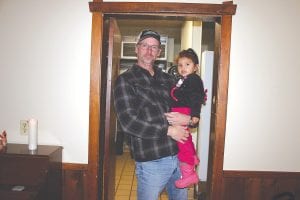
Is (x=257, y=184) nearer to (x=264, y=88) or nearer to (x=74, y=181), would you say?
(x=264, y=88)

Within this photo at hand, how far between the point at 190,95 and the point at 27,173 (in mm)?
1252

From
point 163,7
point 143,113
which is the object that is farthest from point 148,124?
point 163,7

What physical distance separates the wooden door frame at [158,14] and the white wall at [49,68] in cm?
7

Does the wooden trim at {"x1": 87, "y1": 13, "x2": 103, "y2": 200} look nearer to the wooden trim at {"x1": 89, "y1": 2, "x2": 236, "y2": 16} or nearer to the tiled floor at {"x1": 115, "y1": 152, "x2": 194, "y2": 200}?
the wooden trim at {"x1": 89, "y1": 2, "x2": 236, "y2": 16}

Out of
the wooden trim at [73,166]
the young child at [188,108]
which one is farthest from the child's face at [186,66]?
the wooden trim at [73,166]

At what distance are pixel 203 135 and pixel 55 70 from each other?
6.31 ft

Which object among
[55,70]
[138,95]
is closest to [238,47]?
[138,95]

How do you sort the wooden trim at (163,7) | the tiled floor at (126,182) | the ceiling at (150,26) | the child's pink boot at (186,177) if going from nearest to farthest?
the child's pink boot at (186,177), the wooden trim at (163,7), the tiled floor at (126,182), the ceiling at (150,26)

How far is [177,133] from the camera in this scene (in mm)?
1775

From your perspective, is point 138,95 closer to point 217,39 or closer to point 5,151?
point 217,39

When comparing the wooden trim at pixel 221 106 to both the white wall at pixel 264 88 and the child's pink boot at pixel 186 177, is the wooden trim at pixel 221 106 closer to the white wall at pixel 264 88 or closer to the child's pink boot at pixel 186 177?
the white wall at pixel 264 88

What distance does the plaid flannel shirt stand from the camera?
1.73 m

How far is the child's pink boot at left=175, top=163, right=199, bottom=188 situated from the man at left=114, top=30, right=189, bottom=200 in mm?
38

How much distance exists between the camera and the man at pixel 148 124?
5.69ft
